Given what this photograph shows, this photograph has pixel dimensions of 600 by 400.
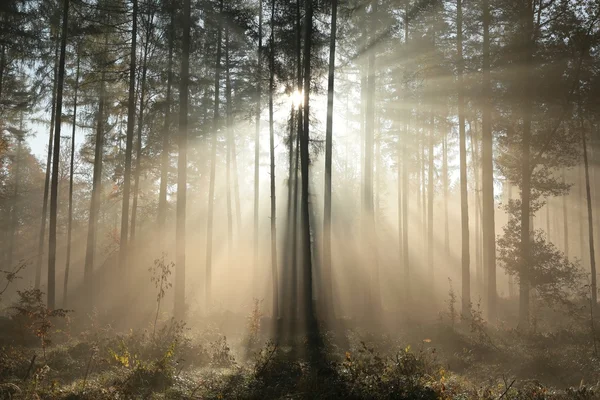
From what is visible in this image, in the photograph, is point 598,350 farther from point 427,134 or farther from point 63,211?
point 63,211

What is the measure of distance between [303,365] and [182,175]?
8.35 meters

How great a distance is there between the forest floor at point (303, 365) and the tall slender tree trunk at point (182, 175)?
1.65 meters

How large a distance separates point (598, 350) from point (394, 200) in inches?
1634

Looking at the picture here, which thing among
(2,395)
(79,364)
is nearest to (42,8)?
(79,364)

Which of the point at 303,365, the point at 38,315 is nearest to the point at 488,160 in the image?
Result: the point at 303,365

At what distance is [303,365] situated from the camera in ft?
31.0

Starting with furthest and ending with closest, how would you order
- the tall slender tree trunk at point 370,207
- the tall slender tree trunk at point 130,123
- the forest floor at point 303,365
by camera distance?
1. the tall slender tree trunk at point 370,207
2. the tall slender tree trunk at point 130,123
3. the forest floor at point 303,365

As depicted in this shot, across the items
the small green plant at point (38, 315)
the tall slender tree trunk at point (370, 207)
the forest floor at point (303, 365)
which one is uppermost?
the tall slender tree trunk at point (370, 207)

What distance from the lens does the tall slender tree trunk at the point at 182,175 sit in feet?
48.6

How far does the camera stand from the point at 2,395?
6.27 m

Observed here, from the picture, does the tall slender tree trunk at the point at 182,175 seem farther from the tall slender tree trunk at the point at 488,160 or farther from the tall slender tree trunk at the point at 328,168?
the tall slender tree trunk at the point at 488,160

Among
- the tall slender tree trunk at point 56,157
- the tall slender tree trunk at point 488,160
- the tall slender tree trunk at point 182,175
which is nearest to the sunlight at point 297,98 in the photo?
the tall slender tree trunk at point 182,175

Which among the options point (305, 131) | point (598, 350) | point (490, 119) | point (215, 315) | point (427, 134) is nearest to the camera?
point (598, 350)

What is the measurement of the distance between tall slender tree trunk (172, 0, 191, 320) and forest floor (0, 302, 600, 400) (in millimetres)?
1648
